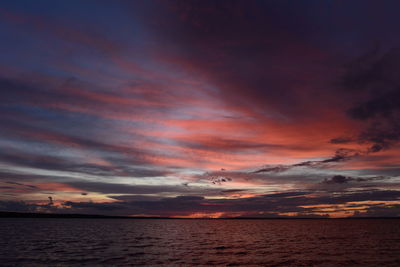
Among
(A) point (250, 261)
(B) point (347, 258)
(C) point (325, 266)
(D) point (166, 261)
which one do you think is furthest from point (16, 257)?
(B) point (347, 258)

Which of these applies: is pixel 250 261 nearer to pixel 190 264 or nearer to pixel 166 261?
pixel 190 264

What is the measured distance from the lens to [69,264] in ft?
145

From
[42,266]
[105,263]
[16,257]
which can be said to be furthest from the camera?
[16,257]

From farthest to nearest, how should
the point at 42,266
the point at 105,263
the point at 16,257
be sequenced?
the point at 16,257, the point at 105,263, the point at 42,266

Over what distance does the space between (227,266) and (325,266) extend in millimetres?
13730

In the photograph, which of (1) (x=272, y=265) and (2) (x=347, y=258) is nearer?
(1) (x=272, y=265)

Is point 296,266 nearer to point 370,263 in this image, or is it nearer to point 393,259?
point 370,263

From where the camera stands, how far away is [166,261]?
4769 cm

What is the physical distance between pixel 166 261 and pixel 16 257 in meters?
24.5

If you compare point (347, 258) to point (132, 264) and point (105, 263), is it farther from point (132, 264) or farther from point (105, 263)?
point (105, 263)

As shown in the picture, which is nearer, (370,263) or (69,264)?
(69,264)

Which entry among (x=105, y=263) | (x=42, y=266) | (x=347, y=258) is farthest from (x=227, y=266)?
(x=42, y=266)

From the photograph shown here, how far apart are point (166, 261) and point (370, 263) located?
1207 inches

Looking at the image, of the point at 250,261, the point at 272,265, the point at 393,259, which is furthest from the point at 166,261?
the point at 393,259
